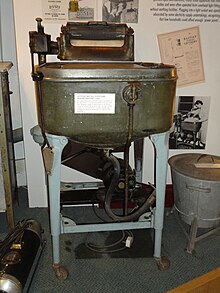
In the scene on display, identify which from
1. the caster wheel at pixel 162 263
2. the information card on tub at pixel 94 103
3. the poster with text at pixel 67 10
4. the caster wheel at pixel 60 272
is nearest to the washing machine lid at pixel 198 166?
the caster wheel at pixel 162 263

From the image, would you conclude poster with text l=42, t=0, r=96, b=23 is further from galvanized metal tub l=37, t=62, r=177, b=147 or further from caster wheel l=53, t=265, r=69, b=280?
caster wheel l=53, t=265, r=69, b=280

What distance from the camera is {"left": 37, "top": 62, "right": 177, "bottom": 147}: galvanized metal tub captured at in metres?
1.38

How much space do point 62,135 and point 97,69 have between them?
34 centimetres

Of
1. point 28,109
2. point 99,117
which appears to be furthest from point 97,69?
point 28,109

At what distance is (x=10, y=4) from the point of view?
7.51ft

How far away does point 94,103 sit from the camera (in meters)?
1.41

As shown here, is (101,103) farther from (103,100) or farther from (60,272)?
(60,272)

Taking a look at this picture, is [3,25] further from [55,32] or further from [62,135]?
[62,135]

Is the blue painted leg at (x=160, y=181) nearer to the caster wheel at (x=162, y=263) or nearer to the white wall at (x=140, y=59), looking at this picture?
the caster wheel at (x=162, y=263)

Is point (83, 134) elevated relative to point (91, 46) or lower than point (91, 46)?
lower

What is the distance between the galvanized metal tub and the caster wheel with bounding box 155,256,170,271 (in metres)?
0.77

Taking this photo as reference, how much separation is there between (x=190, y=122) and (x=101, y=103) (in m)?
1.05

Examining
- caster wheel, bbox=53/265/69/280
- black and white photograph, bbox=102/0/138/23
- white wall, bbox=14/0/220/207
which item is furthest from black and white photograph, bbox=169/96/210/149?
caster wheel, bbox=53/265/69/280

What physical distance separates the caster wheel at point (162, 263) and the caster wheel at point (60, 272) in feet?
1.64
